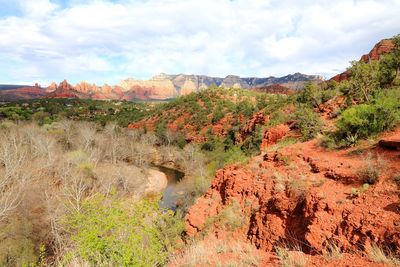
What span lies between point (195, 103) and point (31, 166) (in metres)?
40.0

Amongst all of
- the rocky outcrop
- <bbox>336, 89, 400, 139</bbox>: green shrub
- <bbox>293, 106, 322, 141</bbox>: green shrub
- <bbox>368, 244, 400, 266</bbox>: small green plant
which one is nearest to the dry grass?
<bbox>368, 244, 400, 266</bbox>: small green plant

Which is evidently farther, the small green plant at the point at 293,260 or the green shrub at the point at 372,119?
the green shrub at the point at 372,119

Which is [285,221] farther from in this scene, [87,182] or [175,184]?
[175,184]

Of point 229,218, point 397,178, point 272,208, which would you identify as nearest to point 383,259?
point 397,178

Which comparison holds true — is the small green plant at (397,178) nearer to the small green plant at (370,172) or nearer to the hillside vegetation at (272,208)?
the hillside vegetation at (272,208)

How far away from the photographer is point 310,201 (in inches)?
326

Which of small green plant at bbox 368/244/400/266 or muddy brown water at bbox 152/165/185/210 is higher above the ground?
small green plant at bbox 368/244/400/266

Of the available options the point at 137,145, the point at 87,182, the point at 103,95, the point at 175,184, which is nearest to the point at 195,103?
the point at 137,145

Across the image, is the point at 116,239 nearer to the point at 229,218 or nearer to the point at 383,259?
the point at 383,259

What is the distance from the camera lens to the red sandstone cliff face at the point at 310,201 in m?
6.48

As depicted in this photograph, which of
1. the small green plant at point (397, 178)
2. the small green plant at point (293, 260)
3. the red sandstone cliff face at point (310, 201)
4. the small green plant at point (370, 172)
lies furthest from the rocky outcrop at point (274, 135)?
the small green plant at point (293, 260)

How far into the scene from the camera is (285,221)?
916cm

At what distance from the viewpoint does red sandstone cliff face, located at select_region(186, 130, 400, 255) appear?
648cm

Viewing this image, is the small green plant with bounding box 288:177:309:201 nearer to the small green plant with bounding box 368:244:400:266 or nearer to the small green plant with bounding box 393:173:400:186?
the small green plant with bounding box 393:173:400:186
